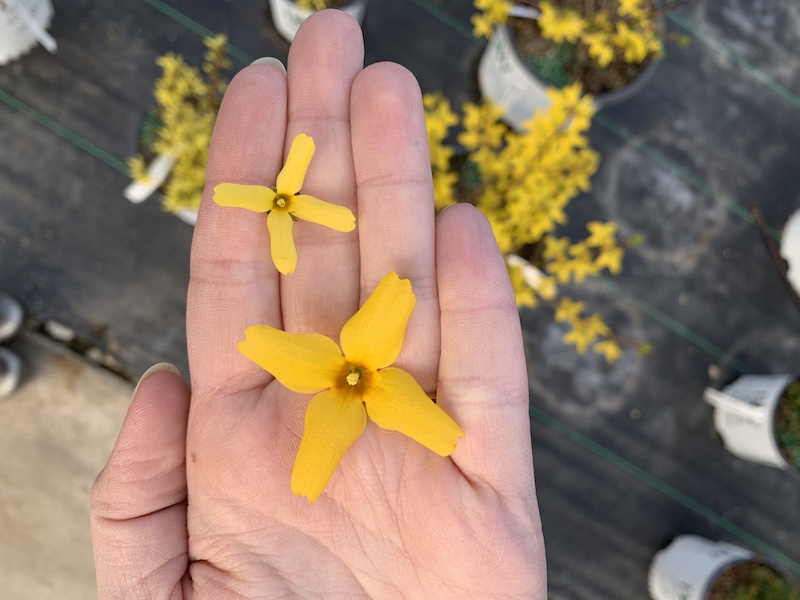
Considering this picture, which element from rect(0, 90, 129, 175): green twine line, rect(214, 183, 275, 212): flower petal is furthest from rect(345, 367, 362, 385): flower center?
rect(0, 90, 129, 175): green twine line

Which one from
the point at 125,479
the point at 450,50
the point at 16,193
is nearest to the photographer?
the point at 125,479

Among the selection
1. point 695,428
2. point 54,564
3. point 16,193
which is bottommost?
point 54,564

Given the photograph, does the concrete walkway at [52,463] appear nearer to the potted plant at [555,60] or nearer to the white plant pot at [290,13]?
the white plant pot at [290,13]

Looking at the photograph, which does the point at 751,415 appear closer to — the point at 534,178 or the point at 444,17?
the point at 534,178

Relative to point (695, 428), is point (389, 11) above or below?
above

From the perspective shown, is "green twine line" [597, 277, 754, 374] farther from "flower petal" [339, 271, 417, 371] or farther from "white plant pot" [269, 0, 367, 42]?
"flower petal" [339, 271, 417, 371]

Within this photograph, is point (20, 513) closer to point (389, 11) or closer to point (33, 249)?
point (33, 249)

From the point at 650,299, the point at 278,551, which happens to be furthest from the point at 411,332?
the point at 650,299
